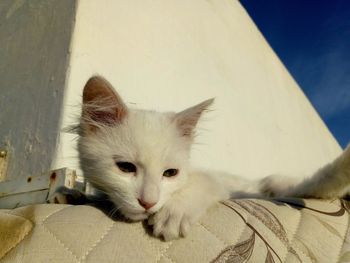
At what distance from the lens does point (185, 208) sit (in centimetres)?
80

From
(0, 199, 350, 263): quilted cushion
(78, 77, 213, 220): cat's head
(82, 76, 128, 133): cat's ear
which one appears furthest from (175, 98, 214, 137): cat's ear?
(0, 199, 350, 263): quilted cushion

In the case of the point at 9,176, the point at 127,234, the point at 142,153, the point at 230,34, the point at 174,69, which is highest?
the point at 230,34

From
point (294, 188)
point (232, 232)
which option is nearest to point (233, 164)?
point (294, 188)

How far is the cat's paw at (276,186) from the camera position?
1.28m

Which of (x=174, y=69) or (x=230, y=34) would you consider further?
(x=230, y=34)

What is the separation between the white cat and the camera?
803 mm

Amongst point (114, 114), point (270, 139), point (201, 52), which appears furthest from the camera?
point (270, 139)

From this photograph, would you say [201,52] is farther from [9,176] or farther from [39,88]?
[9,176]

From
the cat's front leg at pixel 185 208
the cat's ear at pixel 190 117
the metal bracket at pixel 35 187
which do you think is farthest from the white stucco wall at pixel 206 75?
the cat's front leg at pixel 185 208

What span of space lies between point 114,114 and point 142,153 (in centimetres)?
17

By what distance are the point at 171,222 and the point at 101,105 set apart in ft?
1.30

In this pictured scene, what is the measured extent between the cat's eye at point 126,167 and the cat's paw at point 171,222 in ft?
0.50

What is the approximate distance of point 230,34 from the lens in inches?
109

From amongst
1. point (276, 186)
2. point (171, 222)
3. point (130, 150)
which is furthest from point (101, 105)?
point (276, 186)
